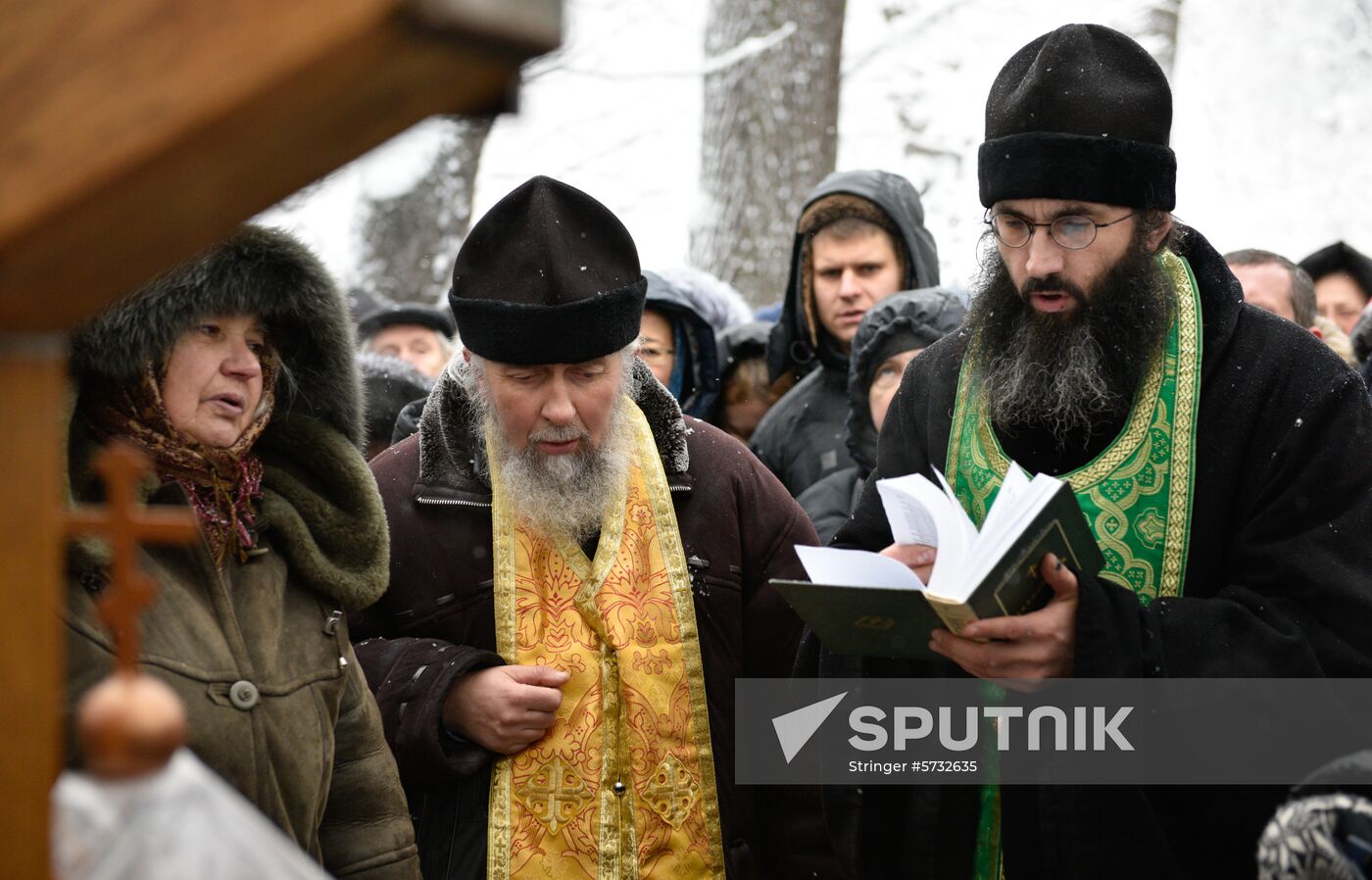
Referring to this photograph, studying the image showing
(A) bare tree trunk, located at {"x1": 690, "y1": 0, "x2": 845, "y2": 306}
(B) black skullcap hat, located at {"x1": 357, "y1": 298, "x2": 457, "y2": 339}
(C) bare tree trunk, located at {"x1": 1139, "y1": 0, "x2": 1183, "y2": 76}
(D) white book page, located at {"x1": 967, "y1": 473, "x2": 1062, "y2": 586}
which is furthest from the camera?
(C) bare tree trunk, located at {"x1": 1139, "y1": 0, "x2": 1183, "y2": 76}

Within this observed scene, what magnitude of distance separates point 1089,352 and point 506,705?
1.51 metres

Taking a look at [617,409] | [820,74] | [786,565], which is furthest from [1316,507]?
[820,74]

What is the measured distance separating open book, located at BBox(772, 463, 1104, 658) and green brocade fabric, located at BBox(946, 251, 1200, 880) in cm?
24

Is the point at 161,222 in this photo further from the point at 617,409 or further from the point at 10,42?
Answer: the point at 617,409

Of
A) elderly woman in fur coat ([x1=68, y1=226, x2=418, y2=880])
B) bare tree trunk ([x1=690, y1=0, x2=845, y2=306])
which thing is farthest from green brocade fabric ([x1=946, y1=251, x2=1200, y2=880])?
bare tree trunk ([x1=690, y1=0, x2=845, y2=306])

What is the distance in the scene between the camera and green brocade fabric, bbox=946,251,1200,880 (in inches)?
121

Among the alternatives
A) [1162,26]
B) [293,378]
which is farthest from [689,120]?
[293,378]

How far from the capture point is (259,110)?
1.05 metres

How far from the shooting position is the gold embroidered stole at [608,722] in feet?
11.3

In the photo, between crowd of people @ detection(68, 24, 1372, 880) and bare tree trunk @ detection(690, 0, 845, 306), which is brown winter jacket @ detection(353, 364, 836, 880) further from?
bare tree trunk @ detection(690, 0, 845, 306)

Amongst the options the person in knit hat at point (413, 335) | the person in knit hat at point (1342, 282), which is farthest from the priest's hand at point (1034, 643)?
the person in knit hat at point (1342, 282)

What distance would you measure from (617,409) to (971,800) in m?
1.29

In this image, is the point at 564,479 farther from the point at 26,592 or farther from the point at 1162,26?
the point at 1162,26

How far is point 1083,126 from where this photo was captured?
3.22 meters
